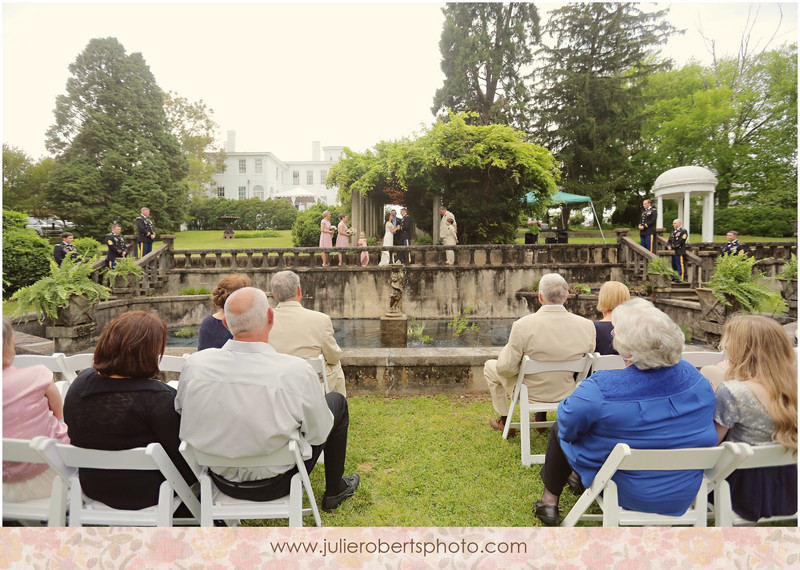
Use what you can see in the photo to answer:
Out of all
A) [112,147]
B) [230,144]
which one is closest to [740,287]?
[230,144]

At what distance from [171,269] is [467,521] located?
10917 mm

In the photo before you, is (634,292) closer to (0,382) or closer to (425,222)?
(425,222)

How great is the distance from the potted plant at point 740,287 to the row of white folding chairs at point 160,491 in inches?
192

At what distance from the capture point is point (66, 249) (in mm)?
5352

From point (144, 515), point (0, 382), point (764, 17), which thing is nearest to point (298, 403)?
point (144, 515)

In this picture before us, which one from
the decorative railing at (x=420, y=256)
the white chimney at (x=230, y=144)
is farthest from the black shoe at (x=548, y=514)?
the decorative railing at (x=420, y=256)

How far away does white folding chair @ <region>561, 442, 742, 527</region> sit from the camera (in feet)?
5.08

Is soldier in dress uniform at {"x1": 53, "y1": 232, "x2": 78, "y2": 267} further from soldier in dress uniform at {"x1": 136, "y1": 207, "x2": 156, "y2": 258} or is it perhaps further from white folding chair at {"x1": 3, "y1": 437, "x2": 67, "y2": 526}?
white folding chair at {"x1": 3, "y1": 437, "x2": 67, "y2": 526}

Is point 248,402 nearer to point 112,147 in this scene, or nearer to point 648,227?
point 112,147

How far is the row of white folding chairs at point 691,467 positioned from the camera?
1.55m

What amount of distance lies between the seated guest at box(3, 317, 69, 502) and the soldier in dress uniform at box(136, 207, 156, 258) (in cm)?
558

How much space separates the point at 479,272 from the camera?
1162 cm

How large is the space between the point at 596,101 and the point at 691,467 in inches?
240

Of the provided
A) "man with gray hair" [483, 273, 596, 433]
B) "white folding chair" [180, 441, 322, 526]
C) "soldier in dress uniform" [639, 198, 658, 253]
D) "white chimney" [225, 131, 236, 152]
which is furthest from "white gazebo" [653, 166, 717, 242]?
"white chimney" [225, 131, 236, 152]
